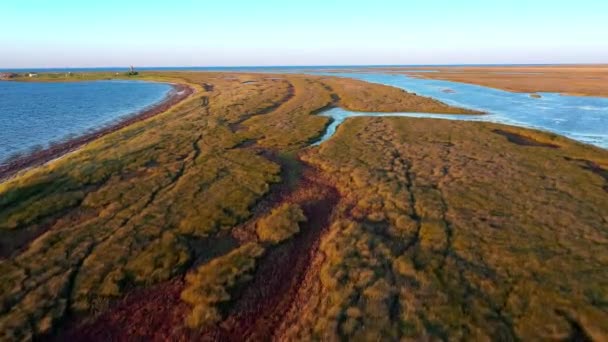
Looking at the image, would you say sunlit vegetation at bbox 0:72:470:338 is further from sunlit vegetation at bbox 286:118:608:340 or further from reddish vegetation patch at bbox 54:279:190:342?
sunlit vegetation at bbox 286:118:608:340

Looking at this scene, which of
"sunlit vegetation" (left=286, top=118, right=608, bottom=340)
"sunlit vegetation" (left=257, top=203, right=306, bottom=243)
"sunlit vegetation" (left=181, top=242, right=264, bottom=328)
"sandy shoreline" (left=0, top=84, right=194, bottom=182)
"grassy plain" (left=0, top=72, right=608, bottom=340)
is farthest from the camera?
"sandy shoreline" (left=0, top=84, right=194, bottom=182)

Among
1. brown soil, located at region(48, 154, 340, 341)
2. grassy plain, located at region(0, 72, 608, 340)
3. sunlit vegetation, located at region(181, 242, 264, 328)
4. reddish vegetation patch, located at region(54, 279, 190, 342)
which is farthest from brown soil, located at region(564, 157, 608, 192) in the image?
reddish vegetation patch, located at region(54, 279, 190, 342)

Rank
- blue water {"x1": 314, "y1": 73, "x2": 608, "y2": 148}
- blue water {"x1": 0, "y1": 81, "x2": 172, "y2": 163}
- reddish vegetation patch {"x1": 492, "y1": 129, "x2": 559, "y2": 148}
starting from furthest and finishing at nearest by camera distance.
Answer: blue water {"x1": 314, "y1": 73, "x2": 608, "y2": 148} → blue water {"x1": 0, "y1": 81, "x2": 172, "y2": 163} → reddish vegetation patch {"x1": 492, "y1": 129, "x2": 559, "y2": 148}

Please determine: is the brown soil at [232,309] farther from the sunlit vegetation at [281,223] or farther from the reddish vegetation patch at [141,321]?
the sunlit vegetation at [281,223]

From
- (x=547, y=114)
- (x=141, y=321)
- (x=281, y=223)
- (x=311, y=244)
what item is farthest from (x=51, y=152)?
(x=547, y=114)

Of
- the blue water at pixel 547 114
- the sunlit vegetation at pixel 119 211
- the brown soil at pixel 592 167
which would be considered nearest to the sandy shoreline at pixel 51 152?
the sunlit vegetation at pixel 119 211

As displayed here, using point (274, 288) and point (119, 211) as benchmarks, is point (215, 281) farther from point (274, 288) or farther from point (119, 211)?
point (119, 211)
